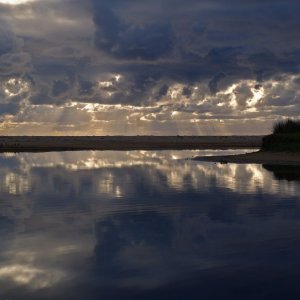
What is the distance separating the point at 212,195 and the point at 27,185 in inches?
505

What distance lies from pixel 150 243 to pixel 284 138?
51449 mm

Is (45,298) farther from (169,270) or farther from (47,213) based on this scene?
(47,213)

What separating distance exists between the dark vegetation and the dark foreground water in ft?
107

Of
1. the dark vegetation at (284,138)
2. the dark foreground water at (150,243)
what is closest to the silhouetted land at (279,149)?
the dark vegetation at (284,138)

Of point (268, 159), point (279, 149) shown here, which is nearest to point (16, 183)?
point (268, 159)

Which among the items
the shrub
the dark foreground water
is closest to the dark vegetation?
the shrub

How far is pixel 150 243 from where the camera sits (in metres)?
17.0

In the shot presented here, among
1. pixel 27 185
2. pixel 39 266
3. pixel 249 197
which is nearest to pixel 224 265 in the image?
pixel 39 266

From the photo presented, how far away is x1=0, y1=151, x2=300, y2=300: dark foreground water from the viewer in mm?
12551

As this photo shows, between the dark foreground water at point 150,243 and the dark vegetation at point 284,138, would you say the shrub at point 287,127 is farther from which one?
the dark foreground water at point 150,243

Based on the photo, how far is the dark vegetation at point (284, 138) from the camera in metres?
63.7

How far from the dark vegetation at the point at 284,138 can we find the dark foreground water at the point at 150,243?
107ft

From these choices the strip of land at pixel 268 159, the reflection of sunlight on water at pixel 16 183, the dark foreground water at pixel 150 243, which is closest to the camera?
the dark foreground water at pixel 150 243

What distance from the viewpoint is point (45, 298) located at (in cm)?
1177
